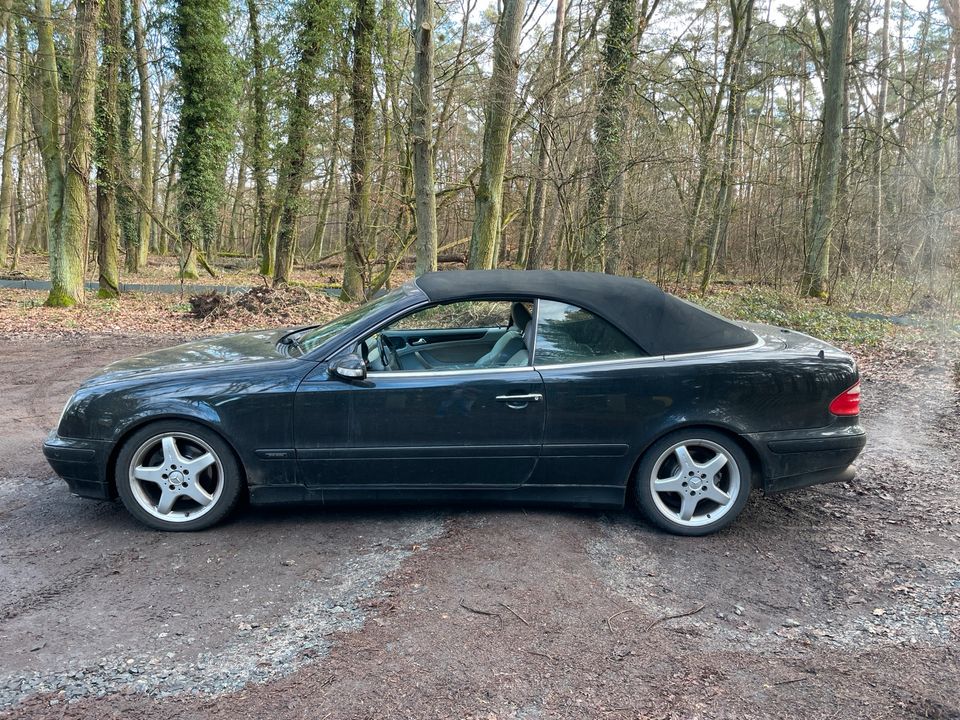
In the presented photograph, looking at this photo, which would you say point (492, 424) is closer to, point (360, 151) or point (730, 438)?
point (730, 438)

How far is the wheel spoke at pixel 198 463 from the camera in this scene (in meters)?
3.88

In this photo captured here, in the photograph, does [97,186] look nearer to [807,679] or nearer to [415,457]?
[415,457]

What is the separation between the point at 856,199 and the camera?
673 inches

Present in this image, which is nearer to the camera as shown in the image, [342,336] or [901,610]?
[901,610]

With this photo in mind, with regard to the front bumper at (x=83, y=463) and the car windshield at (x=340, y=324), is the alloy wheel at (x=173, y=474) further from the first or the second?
the car windshield at (x=340, y=324)

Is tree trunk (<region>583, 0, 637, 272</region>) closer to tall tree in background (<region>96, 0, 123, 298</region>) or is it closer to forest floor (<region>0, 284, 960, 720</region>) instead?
forest floor (<region>0, 284, 960, 720</region>)

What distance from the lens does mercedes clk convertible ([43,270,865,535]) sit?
3865mm

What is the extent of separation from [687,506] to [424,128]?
9.34 metres

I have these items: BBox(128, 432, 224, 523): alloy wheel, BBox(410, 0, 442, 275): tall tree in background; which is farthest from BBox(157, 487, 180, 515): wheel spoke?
BBox(410, 0, 442, 275): tall tree in background

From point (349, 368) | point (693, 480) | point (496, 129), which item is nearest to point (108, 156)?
point (496, 129)

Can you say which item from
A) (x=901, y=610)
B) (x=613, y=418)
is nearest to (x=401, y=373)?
(x=613, y=418)

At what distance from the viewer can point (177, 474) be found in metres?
3.89

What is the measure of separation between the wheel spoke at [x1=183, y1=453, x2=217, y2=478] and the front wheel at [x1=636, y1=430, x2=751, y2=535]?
2518 mm

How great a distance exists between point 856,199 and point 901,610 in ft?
54.6
